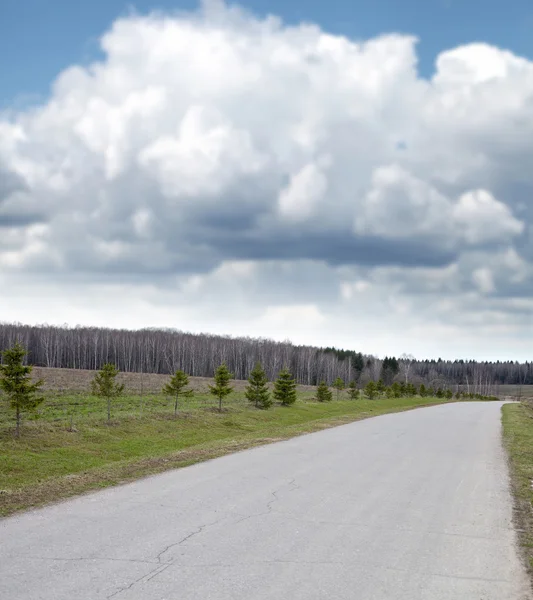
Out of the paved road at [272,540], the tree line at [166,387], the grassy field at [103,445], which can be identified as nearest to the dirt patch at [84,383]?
the tree line at [166,387]

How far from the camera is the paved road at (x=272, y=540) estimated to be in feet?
19.2

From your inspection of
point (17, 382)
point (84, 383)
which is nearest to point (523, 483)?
point (17, 382)

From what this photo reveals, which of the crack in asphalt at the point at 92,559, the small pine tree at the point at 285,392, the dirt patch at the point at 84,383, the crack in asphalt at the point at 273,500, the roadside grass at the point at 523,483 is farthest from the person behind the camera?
the dirt patch at the point at 84,383

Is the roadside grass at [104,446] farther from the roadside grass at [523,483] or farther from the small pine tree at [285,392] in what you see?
the small pine tree at [285,392]

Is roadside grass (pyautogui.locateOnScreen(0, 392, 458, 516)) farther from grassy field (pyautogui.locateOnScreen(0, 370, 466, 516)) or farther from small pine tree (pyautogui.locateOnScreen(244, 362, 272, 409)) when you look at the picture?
small pine tree (pyautogui.locateOnScreen(244, 362, 272, 409))

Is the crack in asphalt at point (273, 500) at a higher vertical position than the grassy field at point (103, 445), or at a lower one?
higher

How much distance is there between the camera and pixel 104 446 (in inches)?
737

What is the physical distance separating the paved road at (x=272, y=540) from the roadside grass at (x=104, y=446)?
106 cm

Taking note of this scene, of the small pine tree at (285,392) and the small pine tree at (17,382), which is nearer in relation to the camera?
the small pine tree at (17,382)

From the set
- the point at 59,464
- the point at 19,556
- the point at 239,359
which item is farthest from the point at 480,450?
the point at 239,359

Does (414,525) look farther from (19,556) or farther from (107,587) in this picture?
(19,556)

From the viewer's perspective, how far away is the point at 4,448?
16.2 m

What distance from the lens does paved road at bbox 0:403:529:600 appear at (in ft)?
19.2

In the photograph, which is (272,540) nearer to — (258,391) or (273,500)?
(273,500)
